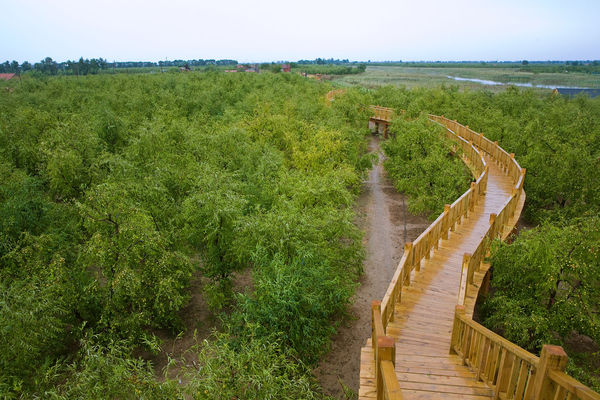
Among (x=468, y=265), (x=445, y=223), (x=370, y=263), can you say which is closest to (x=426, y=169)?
(x=370, y=263)

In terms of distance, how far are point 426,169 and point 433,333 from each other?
44.9 ft

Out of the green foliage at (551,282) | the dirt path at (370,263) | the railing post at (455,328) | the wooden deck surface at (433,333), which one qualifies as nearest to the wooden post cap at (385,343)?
the wooden deck surface at (433,333)

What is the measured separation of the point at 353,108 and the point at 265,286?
2809 centimetres

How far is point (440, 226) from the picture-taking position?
38.4 ft

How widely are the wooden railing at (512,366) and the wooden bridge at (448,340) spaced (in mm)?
11

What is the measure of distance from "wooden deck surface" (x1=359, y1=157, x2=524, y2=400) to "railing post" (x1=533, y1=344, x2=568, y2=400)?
1750 millimetres

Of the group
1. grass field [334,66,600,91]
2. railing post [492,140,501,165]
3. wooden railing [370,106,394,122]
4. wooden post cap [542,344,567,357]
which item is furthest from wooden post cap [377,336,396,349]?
grass field [334,66,600,91]

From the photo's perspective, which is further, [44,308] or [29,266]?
[29,266]

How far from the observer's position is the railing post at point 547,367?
167 inches

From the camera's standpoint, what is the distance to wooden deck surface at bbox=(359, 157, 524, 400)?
6.31m

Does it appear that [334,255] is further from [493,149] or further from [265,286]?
[493,149]

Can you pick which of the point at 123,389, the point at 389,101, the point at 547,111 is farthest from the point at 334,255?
the point at 389,101

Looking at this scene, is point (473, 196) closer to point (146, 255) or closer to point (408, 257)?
point (408, 257)

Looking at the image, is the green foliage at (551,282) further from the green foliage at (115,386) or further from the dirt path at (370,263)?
the green foliage at (115,386)
